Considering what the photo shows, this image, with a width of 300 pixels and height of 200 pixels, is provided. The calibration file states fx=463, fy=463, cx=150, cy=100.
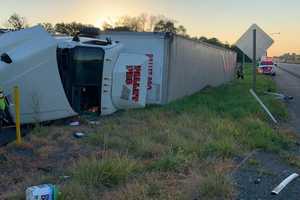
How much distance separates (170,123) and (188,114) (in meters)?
1.79

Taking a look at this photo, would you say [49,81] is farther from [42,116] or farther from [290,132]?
[290,132]

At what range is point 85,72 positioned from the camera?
11.1 meters

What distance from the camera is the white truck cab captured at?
31.6ft

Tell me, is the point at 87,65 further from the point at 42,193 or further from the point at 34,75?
the point at 42,193

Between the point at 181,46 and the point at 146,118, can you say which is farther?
the point at 181,46

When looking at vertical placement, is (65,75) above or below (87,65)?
below

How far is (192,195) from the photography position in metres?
5.66

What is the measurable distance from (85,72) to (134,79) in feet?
6.39

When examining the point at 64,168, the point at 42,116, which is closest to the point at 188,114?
the point at 42,116

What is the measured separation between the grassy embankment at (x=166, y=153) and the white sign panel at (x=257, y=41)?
1.93 meters

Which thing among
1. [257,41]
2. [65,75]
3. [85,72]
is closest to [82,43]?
[85,72]

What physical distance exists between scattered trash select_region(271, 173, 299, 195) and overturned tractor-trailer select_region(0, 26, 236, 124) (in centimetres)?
545

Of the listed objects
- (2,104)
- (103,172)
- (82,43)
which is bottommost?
(103,172)

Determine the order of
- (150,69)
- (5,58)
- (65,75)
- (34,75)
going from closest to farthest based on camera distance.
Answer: (5,58)
(34,75)
(65,75)
(150,69)
